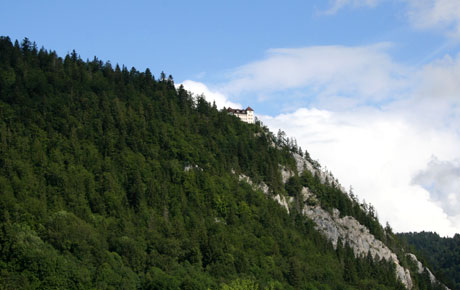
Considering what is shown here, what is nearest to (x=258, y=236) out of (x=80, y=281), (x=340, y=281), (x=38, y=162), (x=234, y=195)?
(x=234, y=195)

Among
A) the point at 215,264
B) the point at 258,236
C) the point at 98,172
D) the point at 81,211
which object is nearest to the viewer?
the point at 81,211

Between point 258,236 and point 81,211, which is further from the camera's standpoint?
point 258,236

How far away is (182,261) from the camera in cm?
14500

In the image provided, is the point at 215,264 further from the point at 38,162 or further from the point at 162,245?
the point at 38,162

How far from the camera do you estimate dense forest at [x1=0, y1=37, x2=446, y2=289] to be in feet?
385

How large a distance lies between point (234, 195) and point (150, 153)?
28.5 metres

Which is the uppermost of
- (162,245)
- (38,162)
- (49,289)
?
(38,162)

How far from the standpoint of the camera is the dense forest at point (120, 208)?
117 metres

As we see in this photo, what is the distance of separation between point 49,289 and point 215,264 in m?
50.2

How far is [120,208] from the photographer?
149500 mm

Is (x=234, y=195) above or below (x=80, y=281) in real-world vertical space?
above

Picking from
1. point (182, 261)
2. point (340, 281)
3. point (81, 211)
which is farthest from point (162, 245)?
point (340, 281)

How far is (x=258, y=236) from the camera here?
179 meters

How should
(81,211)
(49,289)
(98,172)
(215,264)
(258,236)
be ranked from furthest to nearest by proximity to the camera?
(258,236)
(98,172)
(215,264)
(81,211)
(49,289)
